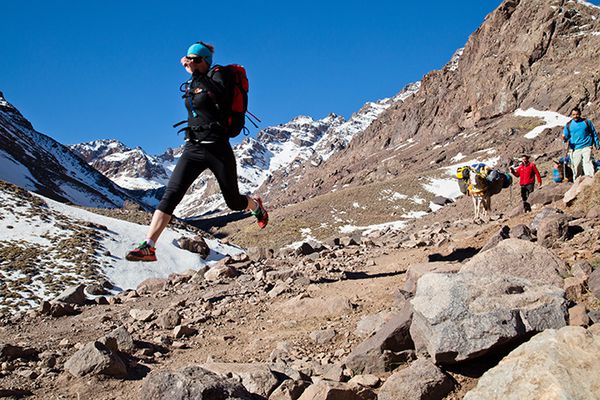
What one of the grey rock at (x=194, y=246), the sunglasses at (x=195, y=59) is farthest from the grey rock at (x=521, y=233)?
the grey rock at (x=194, y=246)

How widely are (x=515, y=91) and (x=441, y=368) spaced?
115m

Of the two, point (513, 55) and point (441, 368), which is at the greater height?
point (513, 55)

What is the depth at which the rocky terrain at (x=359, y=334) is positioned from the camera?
3457mm

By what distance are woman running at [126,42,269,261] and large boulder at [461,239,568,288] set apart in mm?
3370

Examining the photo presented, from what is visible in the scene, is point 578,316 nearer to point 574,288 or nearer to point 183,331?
point 574,288

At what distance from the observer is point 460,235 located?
11.9 metres

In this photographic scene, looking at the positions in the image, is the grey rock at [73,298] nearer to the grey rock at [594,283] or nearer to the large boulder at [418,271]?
the large boulder at [418,271]

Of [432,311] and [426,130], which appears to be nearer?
[432,311]

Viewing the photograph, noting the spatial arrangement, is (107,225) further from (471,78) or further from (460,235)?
(471,78)

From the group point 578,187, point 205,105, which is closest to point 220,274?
point 205,105

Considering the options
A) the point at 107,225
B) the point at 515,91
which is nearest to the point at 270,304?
the point at 107,225

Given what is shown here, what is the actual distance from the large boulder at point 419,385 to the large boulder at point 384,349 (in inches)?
22.0

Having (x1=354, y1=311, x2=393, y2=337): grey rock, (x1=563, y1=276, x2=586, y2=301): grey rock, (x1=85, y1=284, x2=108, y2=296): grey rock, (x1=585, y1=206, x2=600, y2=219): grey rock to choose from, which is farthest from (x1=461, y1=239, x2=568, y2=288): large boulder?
(x1=85, y1=284, x2=108, y2=296): grey rock

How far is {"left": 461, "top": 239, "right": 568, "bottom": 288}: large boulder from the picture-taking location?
5.18 m
